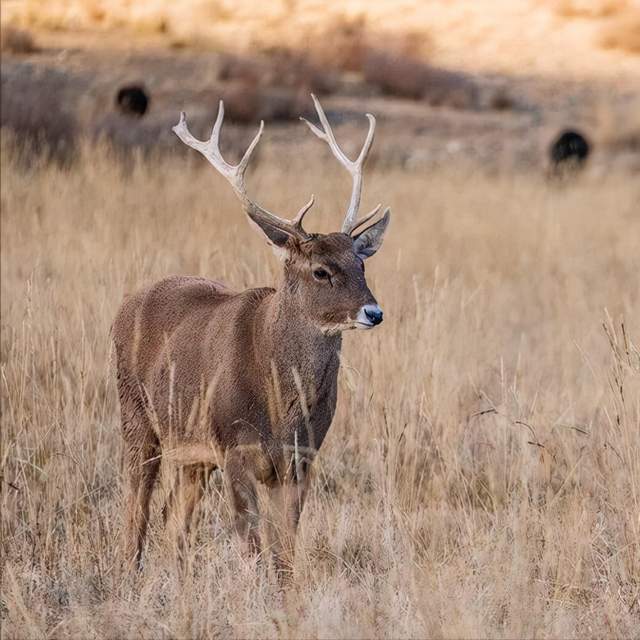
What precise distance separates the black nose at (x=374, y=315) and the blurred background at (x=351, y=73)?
28.5ft

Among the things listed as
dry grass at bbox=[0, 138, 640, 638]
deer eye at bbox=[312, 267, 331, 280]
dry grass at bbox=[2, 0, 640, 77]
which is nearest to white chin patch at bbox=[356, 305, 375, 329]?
deer eye at bbox=[312, 267, 331, 280]

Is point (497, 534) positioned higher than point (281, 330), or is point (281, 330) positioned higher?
point (281, 330)

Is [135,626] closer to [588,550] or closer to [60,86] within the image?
[588,550]

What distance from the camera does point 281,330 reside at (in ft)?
15.1

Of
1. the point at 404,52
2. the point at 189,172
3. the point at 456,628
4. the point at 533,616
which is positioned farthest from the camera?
the point at 404,52

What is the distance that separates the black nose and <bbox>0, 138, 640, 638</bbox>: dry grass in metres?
→ 0.51

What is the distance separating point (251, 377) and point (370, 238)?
703mm

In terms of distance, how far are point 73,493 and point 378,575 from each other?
1317 mm

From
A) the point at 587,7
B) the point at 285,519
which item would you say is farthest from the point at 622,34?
the point at 285,519

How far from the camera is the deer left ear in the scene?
479 centimetres

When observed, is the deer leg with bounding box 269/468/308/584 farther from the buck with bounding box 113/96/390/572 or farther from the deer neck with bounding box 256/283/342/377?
the deer neck with bounding box 256/283/342/377

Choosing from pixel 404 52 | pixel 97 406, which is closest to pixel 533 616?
pixel 97 406

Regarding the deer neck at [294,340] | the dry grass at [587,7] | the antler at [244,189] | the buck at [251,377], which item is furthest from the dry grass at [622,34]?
the deer neck at [294,340]

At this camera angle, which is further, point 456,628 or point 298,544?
point 298,544
